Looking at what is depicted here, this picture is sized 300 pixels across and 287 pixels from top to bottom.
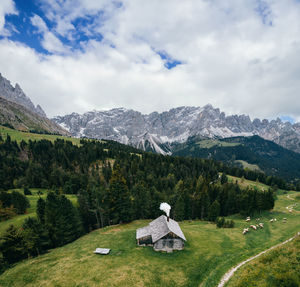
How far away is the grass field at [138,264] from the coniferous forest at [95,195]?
9174mm

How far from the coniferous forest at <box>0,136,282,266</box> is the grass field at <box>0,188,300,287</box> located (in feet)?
30.1

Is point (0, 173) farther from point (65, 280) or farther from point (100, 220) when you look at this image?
point (65, 280)

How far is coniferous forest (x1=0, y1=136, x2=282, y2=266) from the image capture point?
42656 millimetres

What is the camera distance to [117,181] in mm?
56750

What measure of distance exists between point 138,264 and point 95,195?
33053 mm

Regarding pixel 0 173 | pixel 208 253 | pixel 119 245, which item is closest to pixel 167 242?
pixel 208 253

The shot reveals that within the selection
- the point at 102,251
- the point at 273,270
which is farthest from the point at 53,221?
the point at 273,270

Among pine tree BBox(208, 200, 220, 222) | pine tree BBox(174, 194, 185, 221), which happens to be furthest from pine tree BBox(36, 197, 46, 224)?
pine tree BBox(208, 200, 220, 222)

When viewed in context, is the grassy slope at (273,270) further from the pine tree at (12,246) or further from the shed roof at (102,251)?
the pine tree at (12,246)

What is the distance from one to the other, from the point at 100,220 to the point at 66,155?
76115mm

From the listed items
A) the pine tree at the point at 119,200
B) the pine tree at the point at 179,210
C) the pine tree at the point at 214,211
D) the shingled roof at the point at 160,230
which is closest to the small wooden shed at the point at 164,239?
the shingled roof at the point at 160,230

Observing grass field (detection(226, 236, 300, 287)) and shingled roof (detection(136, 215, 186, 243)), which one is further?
shingled roof (detection(136, 215, 186, 243))

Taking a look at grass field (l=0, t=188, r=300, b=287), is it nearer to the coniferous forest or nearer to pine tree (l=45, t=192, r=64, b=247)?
the coniferous forest

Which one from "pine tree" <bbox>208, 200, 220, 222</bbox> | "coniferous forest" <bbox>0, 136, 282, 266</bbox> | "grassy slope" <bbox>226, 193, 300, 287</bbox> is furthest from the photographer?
"pine tree" <bbox>208, 200, 220, 222</bbox>
